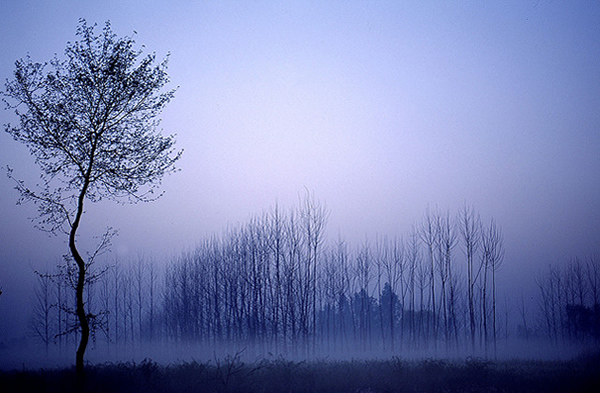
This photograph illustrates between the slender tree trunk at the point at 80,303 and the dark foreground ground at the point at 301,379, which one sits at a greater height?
the slender tree trunk at the point at 80,303

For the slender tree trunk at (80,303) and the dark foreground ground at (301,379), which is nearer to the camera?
the slender tree trunk at (80,303)

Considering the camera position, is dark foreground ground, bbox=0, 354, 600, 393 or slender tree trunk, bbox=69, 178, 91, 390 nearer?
slender tree trunk, bbox=69, 178, 91, 390

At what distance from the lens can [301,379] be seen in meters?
13.9

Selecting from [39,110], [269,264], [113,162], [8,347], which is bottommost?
[8,347]

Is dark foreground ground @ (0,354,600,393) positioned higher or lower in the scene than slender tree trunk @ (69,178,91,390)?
lower

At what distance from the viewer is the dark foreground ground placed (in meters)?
12.0

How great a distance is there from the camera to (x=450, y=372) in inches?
625

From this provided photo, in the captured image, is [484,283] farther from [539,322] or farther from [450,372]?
[539,322]

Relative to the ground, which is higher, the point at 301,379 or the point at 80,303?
the point at 80,303

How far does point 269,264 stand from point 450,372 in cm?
1832

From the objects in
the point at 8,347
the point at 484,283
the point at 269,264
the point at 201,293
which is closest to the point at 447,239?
the point at 484,283

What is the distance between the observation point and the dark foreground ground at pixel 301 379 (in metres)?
12.0

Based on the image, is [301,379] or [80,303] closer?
[80,303]

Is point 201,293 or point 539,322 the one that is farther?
point 539,322
